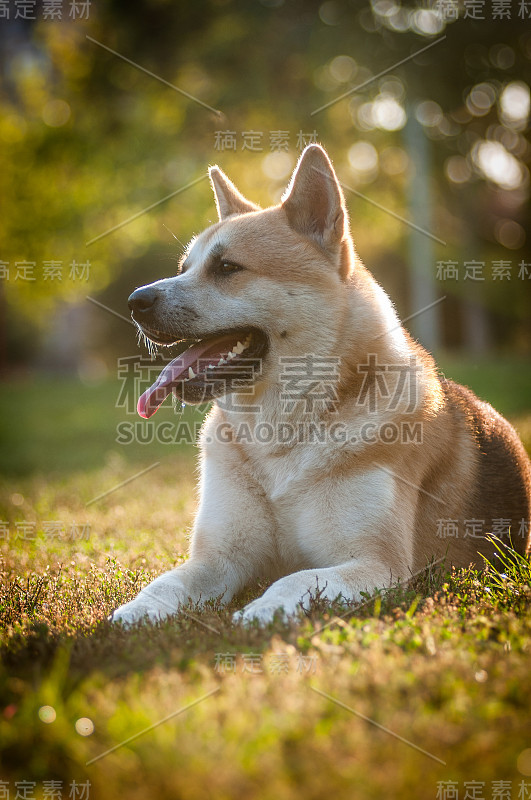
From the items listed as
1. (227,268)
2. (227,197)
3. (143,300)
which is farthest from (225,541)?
(227,197)

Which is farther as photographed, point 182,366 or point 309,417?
point 182,366

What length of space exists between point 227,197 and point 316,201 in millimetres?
1067

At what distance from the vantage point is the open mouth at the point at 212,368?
3.97 metres

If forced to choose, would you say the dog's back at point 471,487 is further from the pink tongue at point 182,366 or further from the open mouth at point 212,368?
the pink tongue at point 182,366

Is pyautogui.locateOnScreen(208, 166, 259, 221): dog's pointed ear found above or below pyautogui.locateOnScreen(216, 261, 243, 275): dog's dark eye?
above

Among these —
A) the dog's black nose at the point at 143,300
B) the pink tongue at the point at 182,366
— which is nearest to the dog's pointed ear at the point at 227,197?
the dog's black nose at the point at 143,300

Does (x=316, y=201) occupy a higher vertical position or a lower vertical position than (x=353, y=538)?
higher

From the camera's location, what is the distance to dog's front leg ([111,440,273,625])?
365cm

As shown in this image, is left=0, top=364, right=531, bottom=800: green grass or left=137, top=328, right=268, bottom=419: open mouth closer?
left=0, top=364, right=531, bottom=800: green grass

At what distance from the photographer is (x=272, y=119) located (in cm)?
1630

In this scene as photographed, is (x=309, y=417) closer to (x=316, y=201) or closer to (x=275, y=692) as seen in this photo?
(x=316, y=201)

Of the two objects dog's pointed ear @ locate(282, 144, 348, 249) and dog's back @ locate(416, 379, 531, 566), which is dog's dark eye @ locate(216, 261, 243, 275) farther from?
dog's back @ locate(416, 379, 531, 566)

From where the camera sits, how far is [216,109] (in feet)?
51.1

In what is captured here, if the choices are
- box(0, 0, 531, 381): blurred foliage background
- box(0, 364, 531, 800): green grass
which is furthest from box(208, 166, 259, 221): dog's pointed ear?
box(0, 0, 531, 381): blurred foliage background
